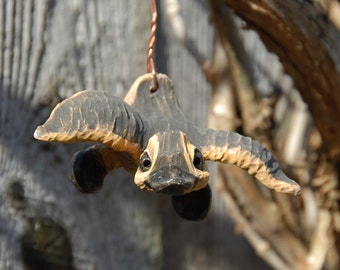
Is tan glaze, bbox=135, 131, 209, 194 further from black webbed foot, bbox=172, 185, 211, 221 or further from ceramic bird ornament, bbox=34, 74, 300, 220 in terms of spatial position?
black webbed foot, bbox=172, 185, 211, 221

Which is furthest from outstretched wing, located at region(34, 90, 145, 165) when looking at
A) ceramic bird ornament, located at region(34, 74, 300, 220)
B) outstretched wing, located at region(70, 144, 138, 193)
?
outstretched wing, located at region(70, 144, 138, 193)

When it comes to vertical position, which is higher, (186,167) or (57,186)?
(186,167)

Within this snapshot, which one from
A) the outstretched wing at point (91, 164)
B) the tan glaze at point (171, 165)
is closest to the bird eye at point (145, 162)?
the tan glaze at point (171, 165)

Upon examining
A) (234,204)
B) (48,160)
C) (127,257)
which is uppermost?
(48,160)

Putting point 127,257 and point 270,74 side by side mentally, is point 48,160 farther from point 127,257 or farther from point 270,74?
point 270,74

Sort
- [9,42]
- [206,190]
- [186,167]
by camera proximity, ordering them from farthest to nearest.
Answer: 1. [9,42]
2. [206,190]
3. [186,167]

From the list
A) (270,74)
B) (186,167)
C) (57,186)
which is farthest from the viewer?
(270,74)

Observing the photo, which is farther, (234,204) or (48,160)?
(234,204)

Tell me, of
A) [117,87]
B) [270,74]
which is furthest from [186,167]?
[270,74]
